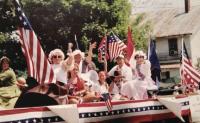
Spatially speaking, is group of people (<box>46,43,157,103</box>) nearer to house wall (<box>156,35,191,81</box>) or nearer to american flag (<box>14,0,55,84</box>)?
american flag (<box>14,0,55,84</box>)

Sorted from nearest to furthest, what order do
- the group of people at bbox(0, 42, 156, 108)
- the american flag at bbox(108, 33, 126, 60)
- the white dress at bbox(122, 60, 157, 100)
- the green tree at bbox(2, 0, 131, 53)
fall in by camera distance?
the group of people at bbox(0, 42, 156, 108)
the white dress at bbox(122, 60, 157, 100)
the american flag at bbox(108, 33, 126, 60)
the green tree at bbox(2, 0, 131, 53)

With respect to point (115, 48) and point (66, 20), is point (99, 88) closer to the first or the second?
point (115, 48)

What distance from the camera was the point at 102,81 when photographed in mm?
11078

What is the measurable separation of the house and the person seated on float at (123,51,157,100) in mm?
31788

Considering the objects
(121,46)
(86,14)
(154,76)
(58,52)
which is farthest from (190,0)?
(58,52)

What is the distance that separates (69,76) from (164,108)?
2.39m

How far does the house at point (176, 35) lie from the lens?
145 feet

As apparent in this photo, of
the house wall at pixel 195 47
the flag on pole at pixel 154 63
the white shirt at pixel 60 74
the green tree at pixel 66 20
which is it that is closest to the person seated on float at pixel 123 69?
the flag on pole at pixel 154 63

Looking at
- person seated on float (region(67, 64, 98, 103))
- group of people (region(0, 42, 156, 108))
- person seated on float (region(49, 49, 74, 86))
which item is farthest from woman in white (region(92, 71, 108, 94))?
person seated on float (region(49, 49, 74, 86))

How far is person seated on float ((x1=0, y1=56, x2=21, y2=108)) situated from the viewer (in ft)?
31.9

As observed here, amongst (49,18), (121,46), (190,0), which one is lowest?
(121,46)

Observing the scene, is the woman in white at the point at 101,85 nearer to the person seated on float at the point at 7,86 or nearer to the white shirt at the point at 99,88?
the white shirt at the point at 99,88

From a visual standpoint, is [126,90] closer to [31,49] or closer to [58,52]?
[58,52]

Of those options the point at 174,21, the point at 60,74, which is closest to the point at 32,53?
the point at 60,74
